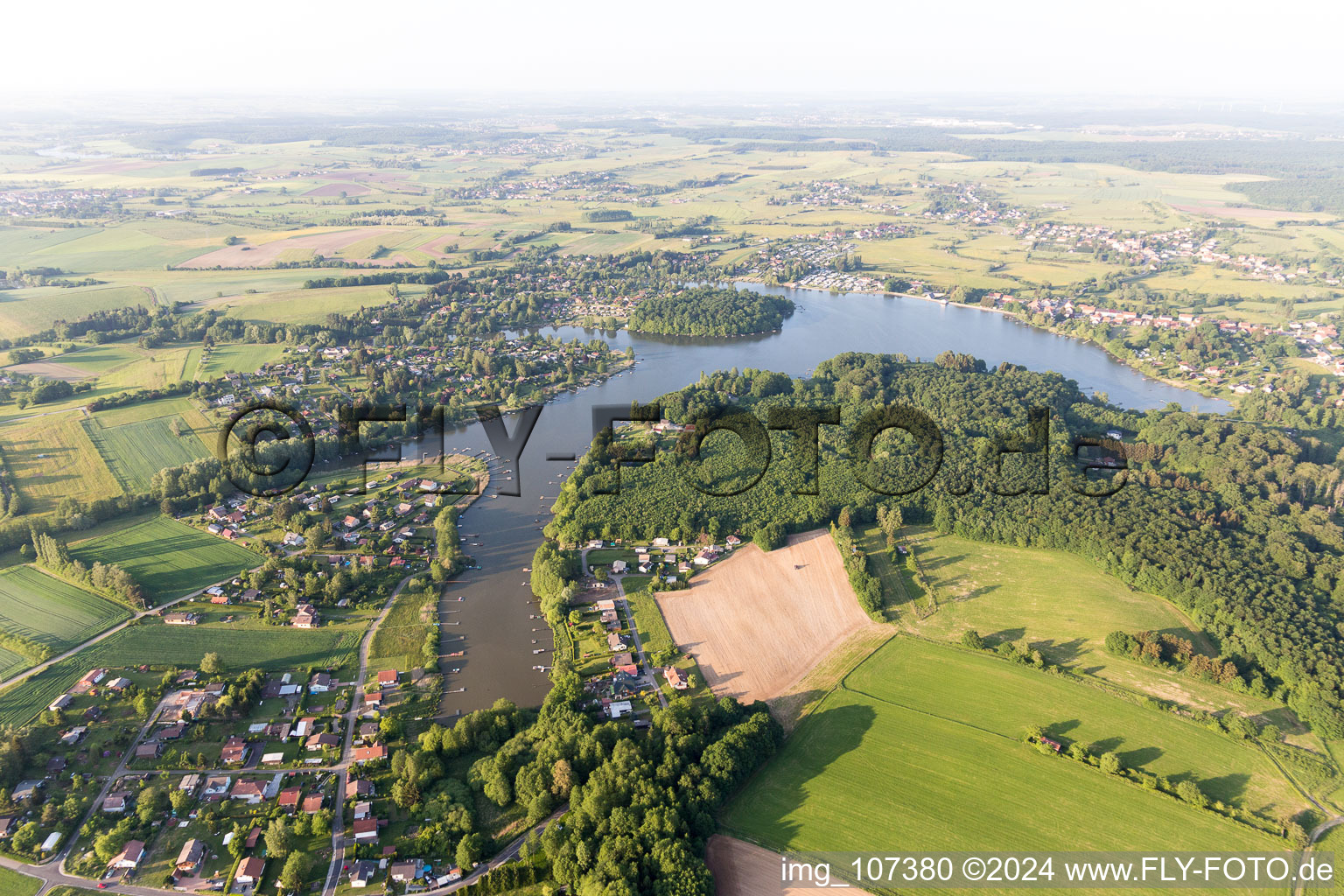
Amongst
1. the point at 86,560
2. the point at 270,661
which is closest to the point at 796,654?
the point at 270,661

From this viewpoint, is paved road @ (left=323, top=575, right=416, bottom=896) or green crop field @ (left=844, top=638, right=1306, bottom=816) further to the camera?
green crop field @ (left=844, top=638, right=1306, bottom=816)

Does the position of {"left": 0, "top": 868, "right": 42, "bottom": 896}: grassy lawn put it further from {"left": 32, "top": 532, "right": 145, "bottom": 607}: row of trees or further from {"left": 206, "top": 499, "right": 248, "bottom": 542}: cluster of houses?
{"left": 206, "top": 499, "right": 248, "bottom": 542}: cluster of houses

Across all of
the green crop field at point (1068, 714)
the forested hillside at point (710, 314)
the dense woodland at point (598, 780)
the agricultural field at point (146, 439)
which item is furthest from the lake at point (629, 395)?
the agricultural field at point (146, 439)

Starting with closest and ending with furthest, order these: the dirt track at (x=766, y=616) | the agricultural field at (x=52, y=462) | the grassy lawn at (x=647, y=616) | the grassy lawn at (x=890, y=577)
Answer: the dirt track at (x=766, y=616), the grassy lawn at (x=647, y=616), the grassy lawn at (x=890, y=577), the agricultural field at (x=52, y=462)

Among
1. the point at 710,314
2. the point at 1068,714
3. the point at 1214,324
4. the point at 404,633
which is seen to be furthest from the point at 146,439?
the point at 1214,324

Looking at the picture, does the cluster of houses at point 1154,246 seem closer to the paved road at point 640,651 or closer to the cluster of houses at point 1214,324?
the cluster of houses at point 1214,324

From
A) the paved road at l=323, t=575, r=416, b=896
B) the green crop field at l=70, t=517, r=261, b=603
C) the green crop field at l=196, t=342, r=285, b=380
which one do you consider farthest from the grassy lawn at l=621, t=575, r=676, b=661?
the green crop field at l=196, t=342, r=285, b=380
